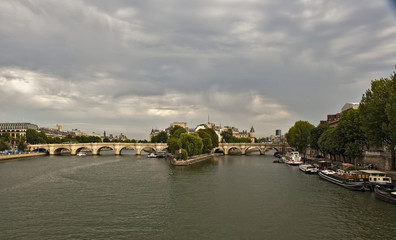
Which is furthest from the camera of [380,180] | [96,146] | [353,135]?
[96,146]

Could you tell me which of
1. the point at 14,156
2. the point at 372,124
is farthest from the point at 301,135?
the point at 14,156

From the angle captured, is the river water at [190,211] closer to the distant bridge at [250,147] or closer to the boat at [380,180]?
the boat at [380,180]

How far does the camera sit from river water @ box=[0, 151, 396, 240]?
19188 millimetres

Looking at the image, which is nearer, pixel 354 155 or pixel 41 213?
pixel 41 213

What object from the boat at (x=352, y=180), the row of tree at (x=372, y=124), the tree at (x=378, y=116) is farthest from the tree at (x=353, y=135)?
the boat at (x=352, y=180)

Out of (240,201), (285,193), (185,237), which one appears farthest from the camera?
(285,193)

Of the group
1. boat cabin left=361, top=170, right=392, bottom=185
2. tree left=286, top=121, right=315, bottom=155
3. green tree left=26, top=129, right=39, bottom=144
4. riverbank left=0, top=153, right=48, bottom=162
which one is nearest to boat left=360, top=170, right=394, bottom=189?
boat cabin left=361, top=170, right=392, bottom=185

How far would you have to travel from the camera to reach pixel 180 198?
28875mm

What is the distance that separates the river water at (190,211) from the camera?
1919 cm

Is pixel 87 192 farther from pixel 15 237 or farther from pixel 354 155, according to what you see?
pixel 354 155

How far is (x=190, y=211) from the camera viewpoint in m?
24.1

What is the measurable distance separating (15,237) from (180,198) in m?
14.2

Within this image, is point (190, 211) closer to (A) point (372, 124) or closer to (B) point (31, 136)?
(A) point (372, 124)

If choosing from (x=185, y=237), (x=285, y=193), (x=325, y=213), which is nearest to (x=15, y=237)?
(x=185, y=237)
